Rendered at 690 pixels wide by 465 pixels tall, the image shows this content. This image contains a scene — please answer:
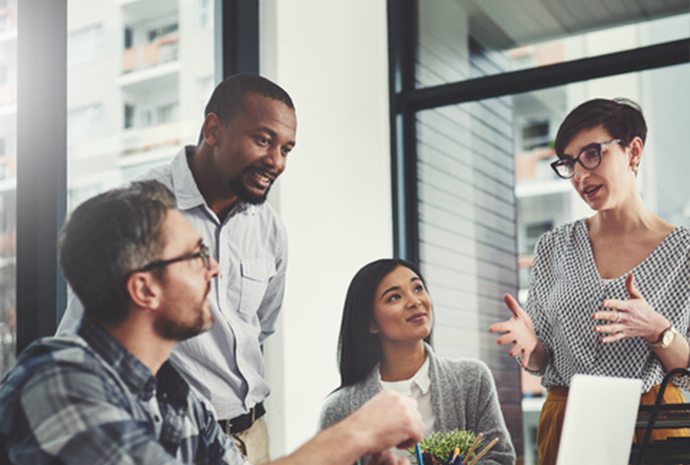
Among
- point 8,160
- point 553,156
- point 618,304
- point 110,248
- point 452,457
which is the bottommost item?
point 452,457

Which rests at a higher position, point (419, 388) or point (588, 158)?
point (588, 158)

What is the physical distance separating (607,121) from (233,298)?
1.20m

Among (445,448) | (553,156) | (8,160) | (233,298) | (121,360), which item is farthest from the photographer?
(553,156)

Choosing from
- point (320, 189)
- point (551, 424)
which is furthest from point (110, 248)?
point (551, 424)

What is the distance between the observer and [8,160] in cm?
225

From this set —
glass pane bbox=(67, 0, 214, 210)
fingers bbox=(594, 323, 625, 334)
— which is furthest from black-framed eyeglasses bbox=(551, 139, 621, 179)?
glass pane bbox=(67, 0, 214, 210)

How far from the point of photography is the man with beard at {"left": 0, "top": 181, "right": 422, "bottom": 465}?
1.61m

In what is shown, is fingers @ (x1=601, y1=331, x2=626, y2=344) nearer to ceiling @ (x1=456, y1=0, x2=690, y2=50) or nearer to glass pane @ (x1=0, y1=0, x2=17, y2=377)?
ceiling @ (x1=456, y1=0, x2=690, y2=50)

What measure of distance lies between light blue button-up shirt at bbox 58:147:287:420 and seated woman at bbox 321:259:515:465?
0.25 metres

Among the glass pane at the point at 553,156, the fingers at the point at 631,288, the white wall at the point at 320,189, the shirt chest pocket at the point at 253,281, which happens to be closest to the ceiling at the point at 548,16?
the glass pane at the point at 553,156

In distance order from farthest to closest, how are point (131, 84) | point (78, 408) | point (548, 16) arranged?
point (548, 16), point (131, 84), point (78, 408)

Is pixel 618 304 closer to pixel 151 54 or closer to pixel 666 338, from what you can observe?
pixel 666 338

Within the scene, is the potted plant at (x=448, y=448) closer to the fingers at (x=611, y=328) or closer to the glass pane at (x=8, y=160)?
the fingers at (x=611, y=328)

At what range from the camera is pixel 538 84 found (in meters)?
3.57
